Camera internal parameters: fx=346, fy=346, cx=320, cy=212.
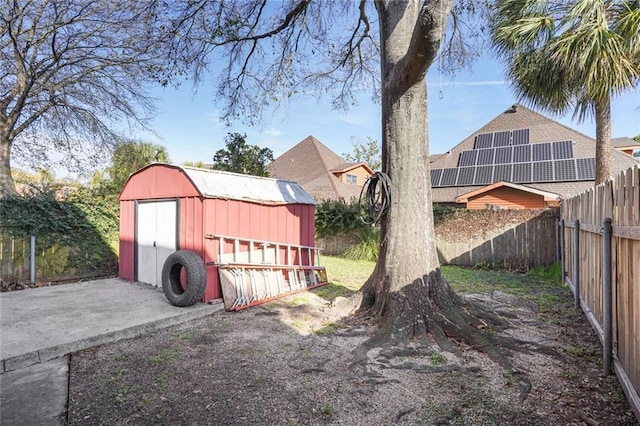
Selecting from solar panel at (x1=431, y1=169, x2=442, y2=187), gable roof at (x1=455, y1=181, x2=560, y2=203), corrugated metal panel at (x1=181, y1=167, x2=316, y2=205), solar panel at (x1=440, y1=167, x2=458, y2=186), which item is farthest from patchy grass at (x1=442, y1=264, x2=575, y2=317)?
solar panel at (x1=431, y1=169, x2=442, y2=187)

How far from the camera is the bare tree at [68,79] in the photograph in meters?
8.24

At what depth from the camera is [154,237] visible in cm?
666

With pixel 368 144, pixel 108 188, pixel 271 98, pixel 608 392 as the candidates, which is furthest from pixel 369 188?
pixel 368 144

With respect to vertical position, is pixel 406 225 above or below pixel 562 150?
below

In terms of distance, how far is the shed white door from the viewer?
6.24 metres

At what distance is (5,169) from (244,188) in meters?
6.53

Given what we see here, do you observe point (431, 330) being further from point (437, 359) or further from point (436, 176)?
point (436, 176)

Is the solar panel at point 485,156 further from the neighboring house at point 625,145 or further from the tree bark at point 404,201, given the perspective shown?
the tree bark at point 404,201

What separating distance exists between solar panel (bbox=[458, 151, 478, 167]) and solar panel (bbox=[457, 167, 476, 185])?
0.40 metres

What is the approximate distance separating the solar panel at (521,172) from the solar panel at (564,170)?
39.9 inches

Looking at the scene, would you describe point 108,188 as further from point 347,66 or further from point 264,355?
point 264,355

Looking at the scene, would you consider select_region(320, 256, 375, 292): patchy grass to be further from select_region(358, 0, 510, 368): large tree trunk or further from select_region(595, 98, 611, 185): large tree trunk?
select_region(595, 98, 611, 185): large tree trunk

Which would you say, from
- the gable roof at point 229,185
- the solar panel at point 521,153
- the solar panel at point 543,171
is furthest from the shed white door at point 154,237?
the solar panel at point 521,153

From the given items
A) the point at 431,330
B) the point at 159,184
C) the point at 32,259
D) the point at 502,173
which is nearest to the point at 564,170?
the point at 502,173
